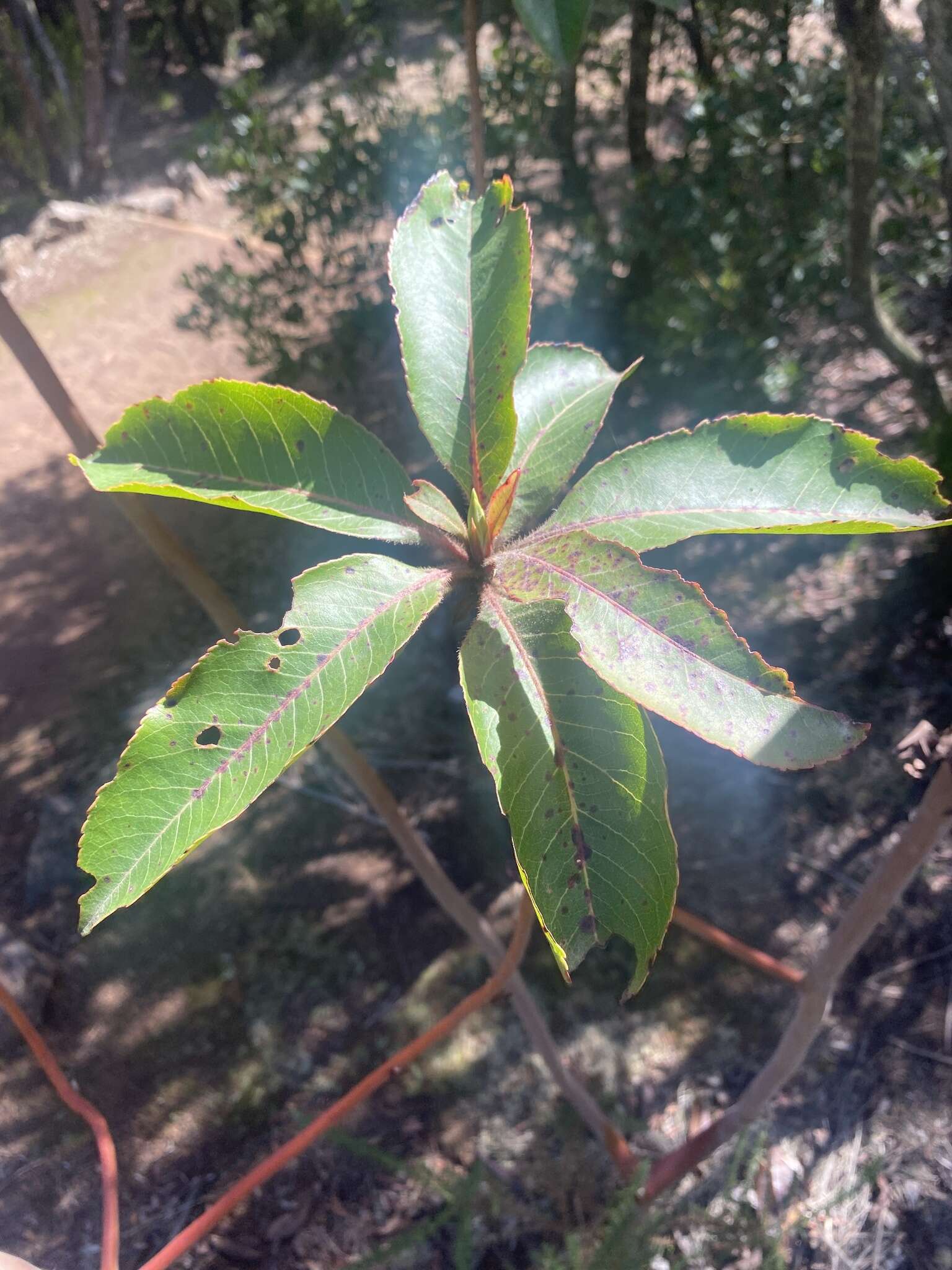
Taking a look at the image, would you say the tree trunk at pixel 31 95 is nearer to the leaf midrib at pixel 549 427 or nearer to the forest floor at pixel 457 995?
the forest floor at pixel 457 995

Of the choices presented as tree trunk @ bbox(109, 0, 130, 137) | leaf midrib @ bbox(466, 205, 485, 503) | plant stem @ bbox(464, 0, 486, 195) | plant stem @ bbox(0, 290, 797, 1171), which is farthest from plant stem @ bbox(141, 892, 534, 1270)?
tree trunk @ bbox(109, 0, 130, 137)

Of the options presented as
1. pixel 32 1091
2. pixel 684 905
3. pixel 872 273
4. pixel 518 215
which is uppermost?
pixel 518 215

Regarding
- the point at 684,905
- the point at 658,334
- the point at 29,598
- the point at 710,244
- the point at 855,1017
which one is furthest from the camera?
the point at 29,598

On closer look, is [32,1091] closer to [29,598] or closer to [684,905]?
[684,905]

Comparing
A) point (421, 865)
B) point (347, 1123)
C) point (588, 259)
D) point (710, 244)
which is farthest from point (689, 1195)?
point (588, 259)

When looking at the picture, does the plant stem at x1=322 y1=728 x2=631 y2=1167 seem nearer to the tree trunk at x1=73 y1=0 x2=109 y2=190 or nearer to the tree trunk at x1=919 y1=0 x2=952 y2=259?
the tree trunk at x1=919 y1=0 x2=952 y2=259

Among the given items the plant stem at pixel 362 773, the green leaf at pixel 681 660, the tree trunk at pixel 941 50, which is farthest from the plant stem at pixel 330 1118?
the tree trunk at pixel 941 50

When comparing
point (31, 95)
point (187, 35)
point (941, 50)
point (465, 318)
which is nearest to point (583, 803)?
point (465, 318)
